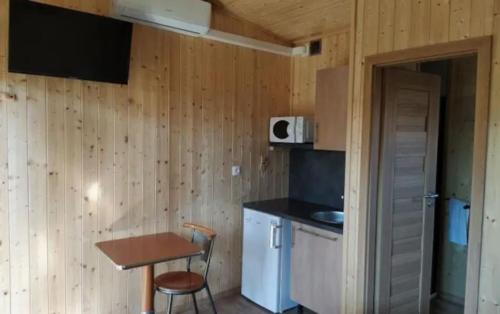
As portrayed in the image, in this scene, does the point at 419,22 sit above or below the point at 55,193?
above

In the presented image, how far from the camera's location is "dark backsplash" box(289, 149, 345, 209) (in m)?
3.58

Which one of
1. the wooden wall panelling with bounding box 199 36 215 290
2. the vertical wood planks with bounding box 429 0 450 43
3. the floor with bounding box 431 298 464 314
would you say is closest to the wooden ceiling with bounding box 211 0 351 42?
the wooden wall panelling with bounding box 199 36 215 290

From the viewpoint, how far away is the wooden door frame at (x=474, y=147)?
1.96 meters

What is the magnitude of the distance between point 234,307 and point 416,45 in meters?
2.61

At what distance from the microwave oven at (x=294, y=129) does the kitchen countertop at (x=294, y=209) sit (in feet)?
2.04

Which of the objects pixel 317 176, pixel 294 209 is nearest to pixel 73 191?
pixel 294 209

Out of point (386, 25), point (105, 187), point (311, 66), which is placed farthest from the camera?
point (311, 66)

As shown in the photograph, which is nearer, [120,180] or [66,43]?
[66,43]

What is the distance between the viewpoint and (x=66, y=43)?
2576 mm

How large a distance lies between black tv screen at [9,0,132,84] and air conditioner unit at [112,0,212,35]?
0.11 meters

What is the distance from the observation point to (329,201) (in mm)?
3666

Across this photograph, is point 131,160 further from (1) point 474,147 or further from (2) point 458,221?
(2) point 458,221

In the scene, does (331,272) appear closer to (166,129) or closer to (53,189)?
(166,129)

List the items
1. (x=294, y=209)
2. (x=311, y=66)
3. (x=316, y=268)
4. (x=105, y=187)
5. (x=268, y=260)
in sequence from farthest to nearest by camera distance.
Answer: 1. (x=311, y=66)
2. (x=294, y=209)
3. (x=268, y=260)
4. (x=316, y=268)
5. (x=105, y=187)
